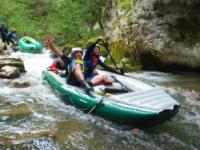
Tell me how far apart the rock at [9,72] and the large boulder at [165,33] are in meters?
4.40

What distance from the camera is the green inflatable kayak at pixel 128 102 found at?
5.41 m

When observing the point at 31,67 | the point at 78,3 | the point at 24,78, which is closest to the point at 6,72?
the point at 24,78

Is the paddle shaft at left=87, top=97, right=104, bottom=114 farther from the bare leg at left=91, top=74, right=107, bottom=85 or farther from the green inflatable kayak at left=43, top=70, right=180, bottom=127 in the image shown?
the bare leg at left=91, top=74, right=107, bottom=85

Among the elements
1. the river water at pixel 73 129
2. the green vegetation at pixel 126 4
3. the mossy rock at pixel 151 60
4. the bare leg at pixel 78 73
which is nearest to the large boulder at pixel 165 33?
the mossy rock at pixel 151 60

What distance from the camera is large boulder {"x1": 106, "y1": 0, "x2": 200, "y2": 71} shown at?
11562mm

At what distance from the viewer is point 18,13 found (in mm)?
27641

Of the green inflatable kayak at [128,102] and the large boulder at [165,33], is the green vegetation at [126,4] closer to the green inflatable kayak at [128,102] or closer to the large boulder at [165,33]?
the large boulder at [165,33]

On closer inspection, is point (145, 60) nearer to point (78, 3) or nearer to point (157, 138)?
point (157, 138)

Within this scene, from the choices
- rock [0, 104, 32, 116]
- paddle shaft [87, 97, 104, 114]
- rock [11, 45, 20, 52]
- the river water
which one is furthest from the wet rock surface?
rock [11, 45, 20, 52]

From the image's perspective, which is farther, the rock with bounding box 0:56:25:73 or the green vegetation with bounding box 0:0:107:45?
the green vegetation with bounding box 0:0:107:45

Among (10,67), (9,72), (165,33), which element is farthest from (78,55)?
(165,33)

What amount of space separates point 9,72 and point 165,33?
19.0 feet

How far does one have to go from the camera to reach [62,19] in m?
22.7

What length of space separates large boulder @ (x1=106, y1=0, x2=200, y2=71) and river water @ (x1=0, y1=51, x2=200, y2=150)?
11.7 ft
